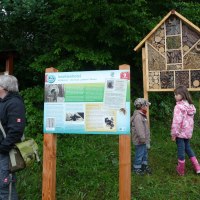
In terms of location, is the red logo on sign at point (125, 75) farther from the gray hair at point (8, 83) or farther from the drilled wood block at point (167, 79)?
the drilled wood block at point (167, 79)

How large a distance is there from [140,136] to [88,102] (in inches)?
64.5

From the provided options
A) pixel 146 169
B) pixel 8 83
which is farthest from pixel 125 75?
pixel 146 169

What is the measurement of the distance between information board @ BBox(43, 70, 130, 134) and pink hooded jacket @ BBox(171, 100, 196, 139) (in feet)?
5.45

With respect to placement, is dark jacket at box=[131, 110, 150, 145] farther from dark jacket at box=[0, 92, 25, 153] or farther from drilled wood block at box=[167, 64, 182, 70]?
dark jacket at box=[0, 92, 25, 153]

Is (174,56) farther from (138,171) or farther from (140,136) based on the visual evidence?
(138,171)

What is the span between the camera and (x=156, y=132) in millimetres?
9250

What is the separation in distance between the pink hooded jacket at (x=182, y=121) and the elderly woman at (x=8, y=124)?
9.40 feet

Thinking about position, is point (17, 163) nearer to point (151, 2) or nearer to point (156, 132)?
point (156, 132)

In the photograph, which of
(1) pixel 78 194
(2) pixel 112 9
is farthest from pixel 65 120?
(2) pixel 112 9

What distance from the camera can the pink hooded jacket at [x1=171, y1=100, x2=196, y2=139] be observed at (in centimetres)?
592

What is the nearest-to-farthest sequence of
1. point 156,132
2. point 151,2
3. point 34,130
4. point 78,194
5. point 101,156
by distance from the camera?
point 78,194
point 101,156
point 34,130
point 156,132
point 151,2

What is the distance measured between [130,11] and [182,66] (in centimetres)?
227

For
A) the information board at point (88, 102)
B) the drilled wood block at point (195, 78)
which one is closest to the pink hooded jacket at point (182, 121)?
the drilled wood block at point (195, 78)

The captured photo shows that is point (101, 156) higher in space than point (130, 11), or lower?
lower
